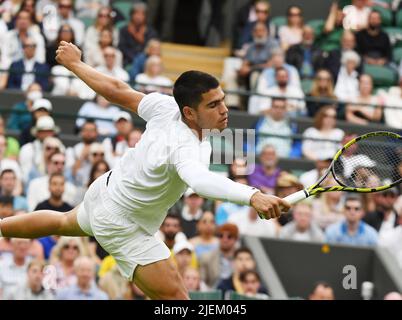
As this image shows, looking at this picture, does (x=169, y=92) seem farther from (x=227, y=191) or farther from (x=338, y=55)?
(x=227, y=191)

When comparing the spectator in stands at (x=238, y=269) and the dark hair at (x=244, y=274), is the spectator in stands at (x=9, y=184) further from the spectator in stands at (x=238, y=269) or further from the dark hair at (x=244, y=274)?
the dark hair at (x=244, y=274)

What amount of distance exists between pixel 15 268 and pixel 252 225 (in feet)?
8.99

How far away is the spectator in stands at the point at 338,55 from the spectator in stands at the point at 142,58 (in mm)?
2173

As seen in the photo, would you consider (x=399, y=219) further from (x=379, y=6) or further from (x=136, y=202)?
(x=136, y=202)

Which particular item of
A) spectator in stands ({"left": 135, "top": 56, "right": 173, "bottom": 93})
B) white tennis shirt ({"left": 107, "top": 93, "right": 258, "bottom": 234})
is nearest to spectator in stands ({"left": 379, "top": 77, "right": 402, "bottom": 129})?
spectator in stands ({"left": 135, "top": 56, "right": 173, "bottom": 93})

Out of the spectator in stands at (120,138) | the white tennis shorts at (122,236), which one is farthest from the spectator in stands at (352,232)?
the white tennis shorts at (122,236)

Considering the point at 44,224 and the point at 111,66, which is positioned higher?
the point at 111,66

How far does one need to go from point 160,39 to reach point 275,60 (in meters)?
2.68

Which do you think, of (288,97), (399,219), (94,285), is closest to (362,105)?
(288,97)

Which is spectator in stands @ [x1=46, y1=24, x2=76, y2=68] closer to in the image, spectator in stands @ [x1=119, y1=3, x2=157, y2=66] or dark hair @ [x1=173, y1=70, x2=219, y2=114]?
spectator in stands @ [x1=119, y1=3, x2=157, y2=66]

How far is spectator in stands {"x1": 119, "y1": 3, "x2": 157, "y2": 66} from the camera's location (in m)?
17.7

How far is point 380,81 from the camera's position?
60.5 feet

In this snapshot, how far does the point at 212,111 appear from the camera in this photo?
364 inches

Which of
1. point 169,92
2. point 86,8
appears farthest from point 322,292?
point 86,8
